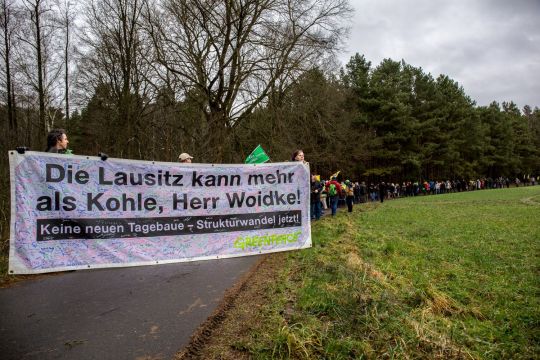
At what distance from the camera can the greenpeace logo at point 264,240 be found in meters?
6.05

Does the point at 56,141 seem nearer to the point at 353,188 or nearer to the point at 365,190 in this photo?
the point at 353,188

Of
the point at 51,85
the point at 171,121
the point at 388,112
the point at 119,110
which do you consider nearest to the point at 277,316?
the point at 171,121

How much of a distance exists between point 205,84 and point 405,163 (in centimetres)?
3887

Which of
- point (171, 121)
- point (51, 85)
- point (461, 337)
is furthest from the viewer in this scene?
point (51, 85)

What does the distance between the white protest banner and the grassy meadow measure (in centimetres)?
95

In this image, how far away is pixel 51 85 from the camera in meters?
25.3

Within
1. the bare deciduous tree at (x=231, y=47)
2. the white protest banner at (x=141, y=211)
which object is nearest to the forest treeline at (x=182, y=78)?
the bare deciduous tree at (x=231, y=47)

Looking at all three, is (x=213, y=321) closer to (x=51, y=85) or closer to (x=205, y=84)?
(x=205, y=84)

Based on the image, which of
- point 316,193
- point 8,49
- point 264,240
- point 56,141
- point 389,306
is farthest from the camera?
point 8,49

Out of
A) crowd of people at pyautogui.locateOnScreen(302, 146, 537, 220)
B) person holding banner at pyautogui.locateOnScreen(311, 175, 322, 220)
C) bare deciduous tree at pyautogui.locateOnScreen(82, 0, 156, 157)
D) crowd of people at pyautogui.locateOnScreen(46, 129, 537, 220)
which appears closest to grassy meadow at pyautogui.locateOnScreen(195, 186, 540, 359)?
crowd of people at pyautogui.locateOnScreen(46, 129, 537, 220)

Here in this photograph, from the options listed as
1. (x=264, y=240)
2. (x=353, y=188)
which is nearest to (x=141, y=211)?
(x=264, y=240)

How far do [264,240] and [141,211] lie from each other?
2.21 m

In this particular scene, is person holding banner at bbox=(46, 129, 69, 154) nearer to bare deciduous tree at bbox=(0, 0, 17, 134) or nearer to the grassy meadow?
the grassy meadow

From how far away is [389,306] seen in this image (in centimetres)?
420
